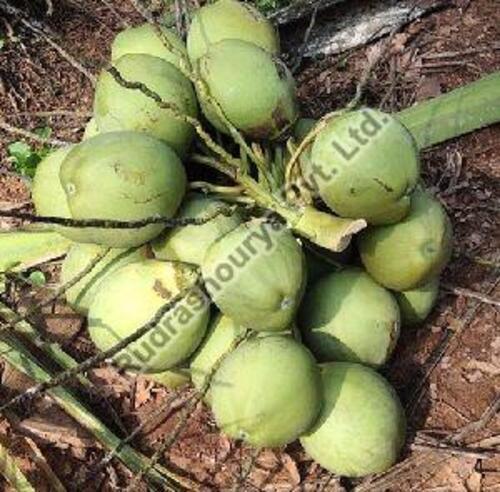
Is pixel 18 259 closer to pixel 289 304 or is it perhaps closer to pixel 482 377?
pixel 289 304

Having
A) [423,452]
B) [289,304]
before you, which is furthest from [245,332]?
[423,452]

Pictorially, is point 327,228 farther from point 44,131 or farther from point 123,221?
point 44,131

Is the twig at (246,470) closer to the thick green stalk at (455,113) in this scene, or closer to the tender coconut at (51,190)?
the tender coconut at (51,190)

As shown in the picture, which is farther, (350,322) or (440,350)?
(440,350)

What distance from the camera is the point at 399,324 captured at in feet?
9.20

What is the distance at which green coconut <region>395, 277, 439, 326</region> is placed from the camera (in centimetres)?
290

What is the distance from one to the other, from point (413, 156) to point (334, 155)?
21 centimetres

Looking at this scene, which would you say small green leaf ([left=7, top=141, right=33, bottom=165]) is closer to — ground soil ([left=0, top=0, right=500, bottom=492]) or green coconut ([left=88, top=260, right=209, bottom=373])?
ground soil ([left=0, top=0, right=500, bottom=492])

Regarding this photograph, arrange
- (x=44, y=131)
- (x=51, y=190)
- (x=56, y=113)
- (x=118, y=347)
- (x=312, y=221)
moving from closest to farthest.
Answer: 1. (x=118, y=347)
2. (x=312, y=221)
3. (x=51, y=190)
4. (x=56, y=113)
5. (x=44, y=131)

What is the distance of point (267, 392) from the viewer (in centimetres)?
244

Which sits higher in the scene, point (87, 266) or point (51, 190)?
point (51, 190)

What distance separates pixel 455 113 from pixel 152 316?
145cm

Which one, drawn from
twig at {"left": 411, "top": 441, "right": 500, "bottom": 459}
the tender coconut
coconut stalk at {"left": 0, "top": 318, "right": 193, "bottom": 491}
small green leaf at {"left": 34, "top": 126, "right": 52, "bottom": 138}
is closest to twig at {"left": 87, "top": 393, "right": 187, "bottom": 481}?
coconut stalk at {"left": 0, "top": 318, "right": 193, "bottom": 491}

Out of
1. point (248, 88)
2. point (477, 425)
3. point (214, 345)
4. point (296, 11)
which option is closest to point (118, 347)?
point (214, 345)
